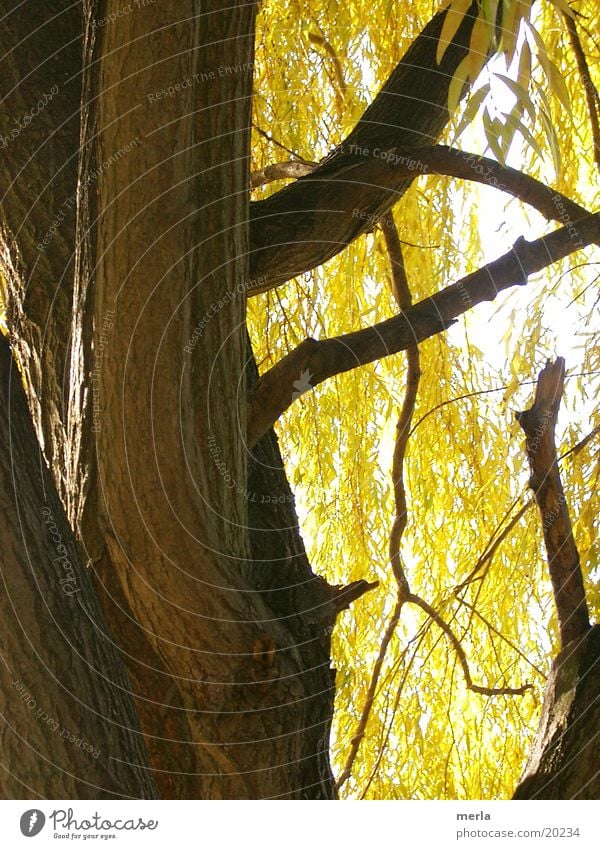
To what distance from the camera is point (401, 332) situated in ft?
4.49

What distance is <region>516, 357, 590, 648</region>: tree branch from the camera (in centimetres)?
134

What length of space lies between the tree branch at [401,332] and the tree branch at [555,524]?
6.5 inches

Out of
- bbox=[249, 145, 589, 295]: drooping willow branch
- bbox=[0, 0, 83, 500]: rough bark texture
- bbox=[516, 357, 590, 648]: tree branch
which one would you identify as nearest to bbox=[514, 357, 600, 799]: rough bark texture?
bbox=[516, 357, 590, 648]: tree branch

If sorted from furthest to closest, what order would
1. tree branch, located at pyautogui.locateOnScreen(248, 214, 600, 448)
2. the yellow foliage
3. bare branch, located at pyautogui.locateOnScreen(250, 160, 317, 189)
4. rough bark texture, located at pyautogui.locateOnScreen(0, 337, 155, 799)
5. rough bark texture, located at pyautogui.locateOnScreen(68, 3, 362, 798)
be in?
the yellow foliage
bare branch, located at pyautogui.locateOnScreen(250, 160, 317, 189)
tree branch, located at pyautogui.locateOnScreen(248, 214, 600, 448)
rough bark texture, located at pyautogui.locateOnScreen(68, 3, 362, 798)
rough bark texture, located at pyautogui.locateOnScreen(0, 337, 155, 799)

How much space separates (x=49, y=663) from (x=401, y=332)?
645 millimetres

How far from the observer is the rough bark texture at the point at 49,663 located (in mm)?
991

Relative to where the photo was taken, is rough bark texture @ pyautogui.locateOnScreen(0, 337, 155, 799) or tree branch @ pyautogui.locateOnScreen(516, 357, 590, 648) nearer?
rough bark texture @ pyautogui.locateOnScreen(0, 337, 155, 799)

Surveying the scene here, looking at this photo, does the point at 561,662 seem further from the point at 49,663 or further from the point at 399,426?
the point at 49,663

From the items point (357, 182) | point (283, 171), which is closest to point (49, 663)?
point (357, 182)

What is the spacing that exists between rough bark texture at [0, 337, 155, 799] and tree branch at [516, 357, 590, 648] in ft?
1.96

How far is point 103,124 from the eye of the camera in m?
1.17

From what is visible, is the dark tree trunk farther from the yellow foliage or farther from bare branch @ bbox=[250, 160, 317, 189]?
bare branch @ bbox=[250, 160, 317, 189]

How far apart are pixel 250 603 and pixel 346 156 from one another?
2.09 ft

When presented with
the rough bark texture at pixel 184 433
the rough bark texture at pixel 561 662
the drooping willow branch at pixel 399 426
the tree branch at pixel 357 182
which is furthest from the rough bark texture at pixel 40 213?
the rough bark texture at pixel 561 662
